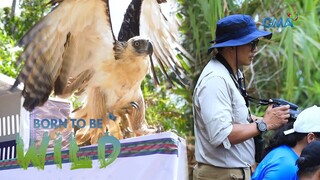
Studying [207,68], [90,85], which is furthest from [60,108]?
[207,68]


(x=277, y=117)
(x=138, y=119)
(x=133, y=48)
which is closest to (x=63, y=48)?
(x=133, y=48)

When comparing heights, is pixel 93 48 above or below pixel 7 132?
above

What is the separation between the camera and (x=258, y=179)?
3170 millimetres

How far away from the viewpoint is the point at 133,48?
3.91 meters

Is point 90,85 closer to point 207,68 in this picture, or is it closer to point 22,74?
point 22,74

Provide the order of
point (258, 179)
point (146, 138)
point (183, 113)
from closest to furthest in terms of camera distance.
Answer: point (258, 179) → point (146, 138) → point (183, 113)

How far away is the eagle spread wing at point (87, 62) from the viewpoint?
12.5 feet

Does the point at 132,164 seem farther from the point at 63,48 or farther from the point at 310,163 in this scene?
the point at 310,163

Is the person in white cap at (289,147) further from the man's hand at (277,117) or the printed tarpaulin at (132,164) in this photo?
the printed tarpaulin at (132,164)

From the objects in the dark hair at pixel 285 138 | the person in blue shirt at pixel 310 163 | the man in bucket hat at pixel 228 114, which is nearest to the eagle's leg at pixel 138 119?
the man in bucket hat at pixel 228 114

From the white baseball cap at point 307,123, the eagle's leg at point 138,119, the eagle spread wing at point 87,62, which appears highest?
the eagle spread wing at point 87,62

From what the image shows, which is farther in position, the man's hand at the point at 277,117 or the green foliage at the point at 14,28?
the green foliage at the point at 14,28

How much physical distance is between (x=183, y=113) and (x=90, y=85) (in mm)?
1207

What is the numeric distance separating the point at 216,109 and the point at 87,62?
98 centimetres
